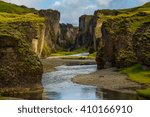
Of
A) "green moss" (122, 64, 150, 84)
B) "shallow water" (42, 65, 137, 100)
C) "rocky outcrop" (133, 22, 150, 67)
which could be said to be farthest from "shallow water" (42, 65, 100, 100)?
"rocky outcrop" (133, 22, 150, 67)

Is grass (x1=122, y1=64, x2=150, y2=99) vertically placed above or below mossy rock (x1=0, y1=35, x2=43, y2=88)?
below

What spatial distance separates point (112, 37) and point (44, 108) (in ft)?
351

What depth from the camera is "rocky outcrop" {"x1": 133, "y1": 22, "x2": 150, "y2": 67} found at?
98.8 m

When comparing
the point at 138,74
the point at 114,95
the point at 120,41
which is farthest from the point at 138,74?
the point at 120,41

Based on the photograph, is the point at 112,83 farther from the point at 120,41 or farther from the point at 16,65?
the point at 120,41

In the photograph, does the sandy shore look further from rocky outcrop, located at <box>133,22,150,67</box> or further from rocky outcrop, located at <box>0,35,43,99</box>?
rocky outcrop, located at <box>0,35,43,99</box>

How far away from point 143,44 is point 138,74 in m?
10.4

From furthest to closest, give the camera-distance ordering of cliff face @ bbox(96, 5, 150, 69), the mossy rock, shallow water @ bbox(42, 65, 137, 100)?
1. cliff face @ bbox(96, 5, 150, 69)
2. the mossy rock
3. shallow water @ bbox(42, 65, 137, 100)

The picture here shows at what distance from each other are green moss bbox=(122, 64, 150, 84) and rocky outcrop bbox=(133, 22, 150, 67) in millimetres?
2485

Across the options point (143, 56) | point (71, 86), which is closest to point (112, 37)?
point (143, 56)

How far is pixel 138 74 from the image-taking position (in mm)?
94875

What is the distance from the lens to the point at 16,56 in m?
73.4

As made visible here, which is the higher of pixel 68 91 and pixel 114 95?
pixel 114 95

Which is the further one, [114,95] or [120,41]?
[120,41]
